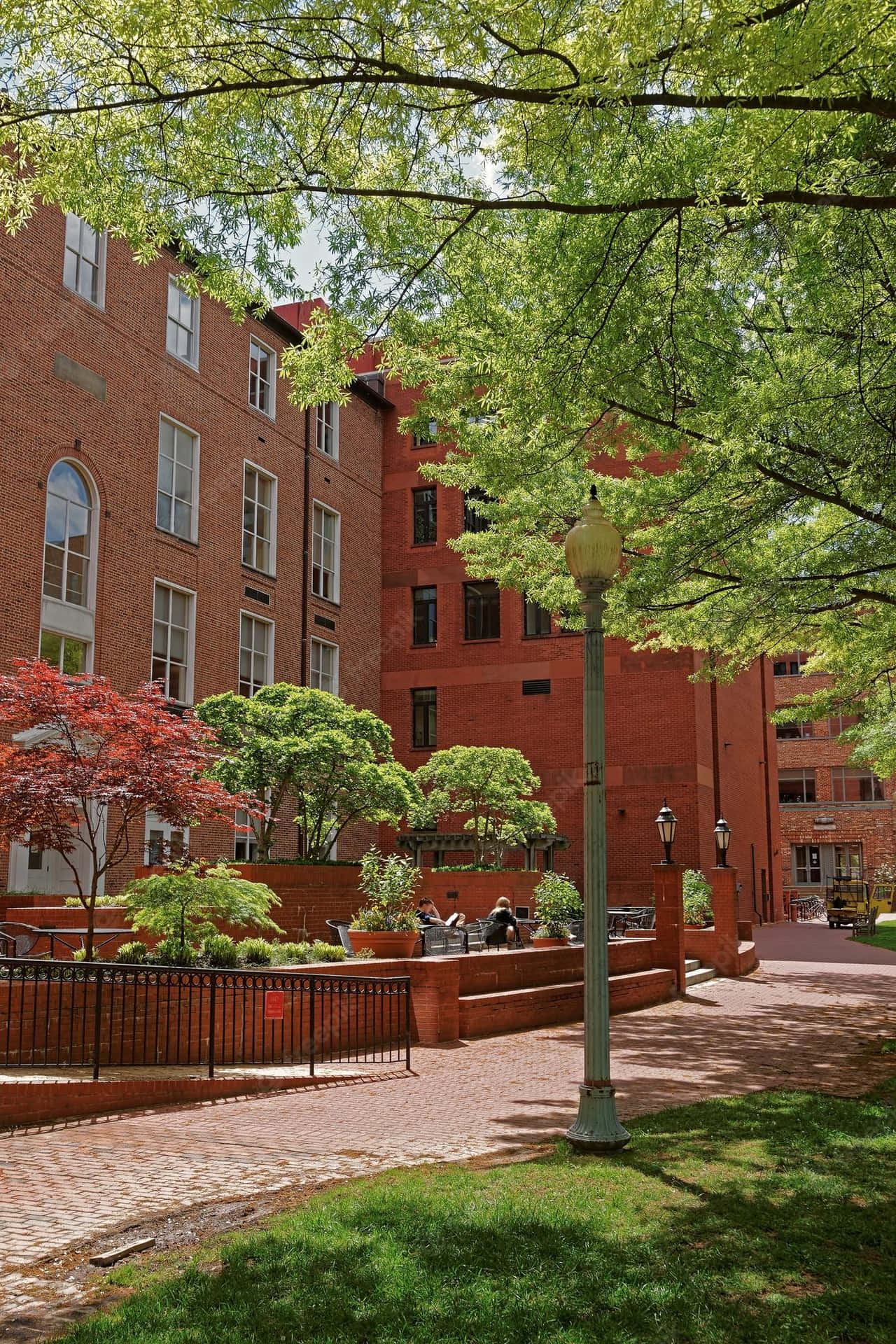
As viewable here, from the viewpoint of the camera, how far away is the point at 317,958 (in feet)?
46.7

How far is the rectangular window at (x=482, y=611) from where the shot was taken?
35.2 meters

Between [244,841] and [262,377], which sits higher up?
[262,377]

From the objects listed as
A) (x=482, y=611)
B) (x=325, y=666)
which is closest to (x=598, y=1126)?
(x=325, y=666)

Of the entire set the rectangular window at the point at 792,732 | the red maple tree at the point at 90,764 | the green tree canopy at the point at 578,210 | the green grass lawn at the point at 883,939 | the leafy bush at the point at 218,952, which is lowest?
the green grass lawn at the point at 883,939

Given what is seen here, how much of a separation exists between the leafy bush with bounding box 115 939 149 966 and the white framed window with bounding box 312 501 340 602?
19833 mm

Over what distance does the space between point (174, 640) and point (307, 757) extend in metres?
6.34


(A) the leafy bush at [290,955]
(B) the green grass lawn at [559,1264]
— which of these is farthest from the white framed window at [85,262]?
(B) the green grass lawn at [559,1264]

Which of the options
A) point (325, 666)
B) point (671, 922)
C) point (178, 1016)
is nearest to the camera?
point (178, 1016)

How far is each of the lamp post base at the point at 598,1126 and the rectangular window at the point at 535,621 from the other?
2690 cm

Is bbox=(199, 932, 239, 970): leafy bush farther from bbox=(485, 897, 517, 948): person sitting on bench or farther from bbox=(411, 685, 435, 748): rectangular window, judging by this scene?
bbox=(411, 685, 435, 748): rectangular window

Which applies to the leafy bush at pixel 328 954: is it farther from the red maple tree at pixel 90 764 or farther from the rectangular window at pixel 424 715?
the rectangular window at pixel 424 715

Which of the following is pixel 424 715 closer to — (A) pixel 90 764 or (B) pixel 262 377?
(B) pixel 262 377

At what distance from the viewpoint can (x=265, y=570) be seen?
2912cm

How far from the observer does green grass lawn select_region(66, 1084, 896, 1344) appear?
14.3 feet
